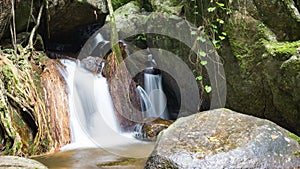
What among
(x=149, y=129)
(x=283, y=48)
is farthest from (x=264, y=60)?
(x=149, y=129)

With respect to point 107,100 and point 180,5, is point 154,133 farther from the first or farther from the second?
point 180,5

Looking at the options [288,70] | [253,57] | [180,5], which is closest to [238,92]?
[253,57]

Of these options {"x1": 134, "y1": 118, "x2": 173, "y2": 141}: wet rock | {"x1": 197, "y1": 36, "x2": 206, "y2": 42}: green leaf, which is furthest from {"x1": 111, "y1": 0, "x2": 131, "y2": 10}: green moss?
{"x1": 134, "y1": 118, "x2": 173, "y2": 141}: wet rock

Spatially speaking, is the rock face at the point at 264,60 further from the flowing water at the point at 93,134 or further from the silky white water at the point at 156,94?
the silky white water at the point at 156,94

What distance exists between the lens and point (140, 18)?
717cm

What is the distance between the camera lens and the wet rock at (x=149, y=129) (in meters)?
5.30

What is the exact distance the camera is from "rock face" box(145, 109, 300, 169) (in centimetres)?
246

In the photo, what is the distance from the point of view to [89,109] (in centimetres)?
573

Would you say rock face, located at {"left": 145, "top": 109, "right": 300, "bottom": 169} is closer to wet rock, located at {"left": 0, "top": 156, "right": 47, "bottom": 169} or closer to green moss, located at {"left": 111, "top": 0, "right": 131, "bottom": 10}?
wet rock, located at {"left": 0, "top": 156, "right": 47, "bottom": 169}

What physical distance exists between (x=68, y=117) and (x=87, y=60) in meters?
2.13

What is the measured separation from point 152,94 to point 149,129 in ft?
5.06

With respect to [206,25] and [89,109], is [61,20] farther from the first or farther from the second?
[206,25]

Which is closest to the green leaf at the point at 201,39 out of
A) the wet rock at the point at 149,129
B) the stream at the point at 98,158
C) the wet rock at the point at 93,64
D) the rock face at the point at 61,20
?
the wet rock at the point at 149,129

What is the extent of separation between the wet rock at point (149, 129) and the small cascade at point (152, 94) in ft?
2.49
